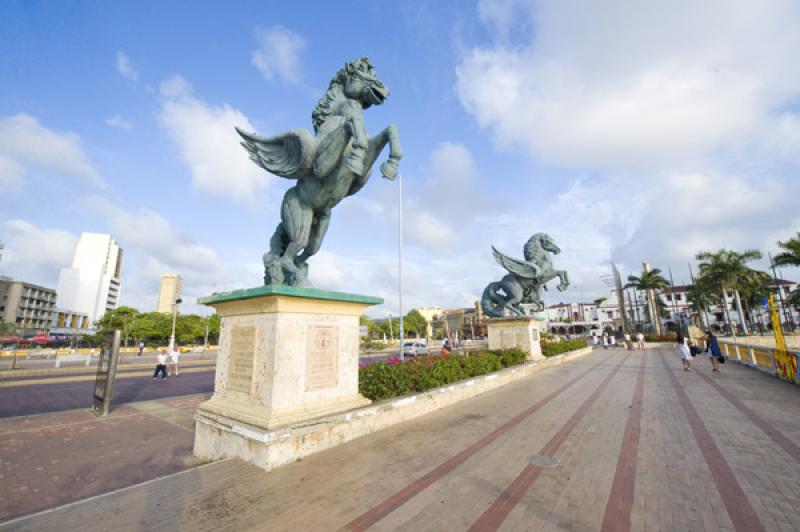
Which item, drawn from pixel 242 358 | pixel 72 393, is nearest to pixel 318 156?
pixel 242 358

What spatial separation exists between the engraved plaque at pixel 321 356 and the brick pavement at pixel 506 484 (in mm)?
849

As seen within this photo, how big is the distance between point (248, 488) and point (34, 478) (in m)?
3.08

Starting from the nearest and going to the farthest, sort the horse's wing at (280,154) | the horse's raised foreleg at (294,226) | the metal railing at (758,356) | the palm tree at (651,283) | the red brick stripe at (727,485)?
the red brick stripe at (727,485), the horse's wing at (280,154), the horse's raised foreleg at (294,226), the metal railing at (758,356), the palm tree at (651,283)

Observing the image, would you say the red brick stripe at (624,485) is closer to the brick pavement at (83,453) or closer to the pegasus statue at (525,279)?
→ the brick pavement at (83,453)

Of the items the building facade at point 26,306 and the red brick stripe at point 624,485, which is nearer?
the red brick stripe at point 624,485

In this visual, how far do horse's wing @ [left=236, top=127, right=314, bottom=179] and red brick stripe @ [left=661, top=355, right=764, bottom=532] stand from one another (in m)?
5.45

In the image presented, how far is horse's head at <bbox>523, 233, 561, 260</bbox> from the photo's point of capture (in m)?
13.6

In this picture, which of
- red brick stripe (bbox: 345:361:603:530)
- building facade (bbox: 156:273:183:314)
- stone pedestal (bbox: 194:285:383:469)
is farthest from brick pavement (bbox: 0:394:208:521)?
building facade (bbox: 156:273:183:314)

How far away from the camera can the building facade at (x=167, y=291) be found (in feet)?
366

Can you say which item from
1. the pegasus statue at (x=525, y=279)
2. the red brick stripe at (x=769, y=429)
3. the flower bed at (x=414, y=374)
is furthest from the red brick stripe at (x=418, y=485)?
the pegasus statue at (x=525, y=279)

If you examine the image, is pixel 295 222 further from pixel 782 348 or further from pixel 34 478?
pixel 782 348

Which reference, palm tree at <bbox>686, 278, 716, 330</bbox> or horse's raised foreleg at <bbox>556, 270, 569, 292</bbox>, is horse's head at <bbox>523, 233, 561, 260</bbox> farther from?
palm tree at <bbox>686, 278, 716, 330</bbox>

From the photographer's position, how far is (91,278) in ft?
295

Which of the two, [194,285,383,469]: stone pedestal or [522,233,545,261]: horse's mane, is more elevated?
[522,233,545,261]: horse's mane
